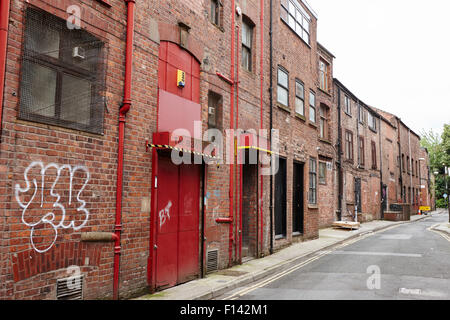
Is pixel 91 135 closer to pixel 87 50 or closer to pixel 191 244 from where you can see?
pixel 87 50

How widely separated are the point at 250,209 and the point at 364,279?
4.29 m

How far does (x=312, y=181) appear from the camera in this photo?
16719 millimetres

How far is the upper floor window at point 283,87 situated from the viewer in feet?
44.2

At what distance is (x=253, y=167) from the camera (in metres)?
11.5

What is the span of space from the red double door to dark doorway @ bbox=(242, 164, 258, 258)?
10.6 ft

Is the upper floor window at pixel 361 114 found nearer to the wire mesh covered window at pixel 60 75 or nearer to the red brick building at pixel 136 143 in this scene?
the red brick building at pixel 136 143

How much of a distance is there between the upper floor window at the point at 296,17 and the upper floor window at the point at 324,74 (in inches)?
170

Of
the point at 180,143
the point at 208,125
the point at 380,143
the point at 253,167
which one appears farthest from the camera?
the point at 380,143

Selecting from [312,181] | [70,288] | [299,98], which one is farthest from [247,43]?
[70,288]

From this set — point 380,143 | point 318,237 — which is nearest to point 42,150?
point 318,237

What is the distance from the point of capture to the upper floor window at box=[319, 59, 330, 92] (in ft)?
67.5

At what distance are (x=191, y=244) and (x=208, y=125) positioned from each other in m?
3.03

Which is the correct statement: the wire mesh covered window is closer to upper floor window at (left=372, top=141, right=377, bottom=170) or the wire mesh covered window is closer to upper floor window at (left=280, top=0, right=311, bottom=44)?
upper floor window at (left=280, top=0, right=311, bottom=44)

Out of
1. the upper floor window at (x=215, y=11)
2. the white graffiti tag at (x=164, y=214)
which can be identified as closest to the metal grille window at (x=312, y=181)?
the upper floor window at (x=215, y=11)
